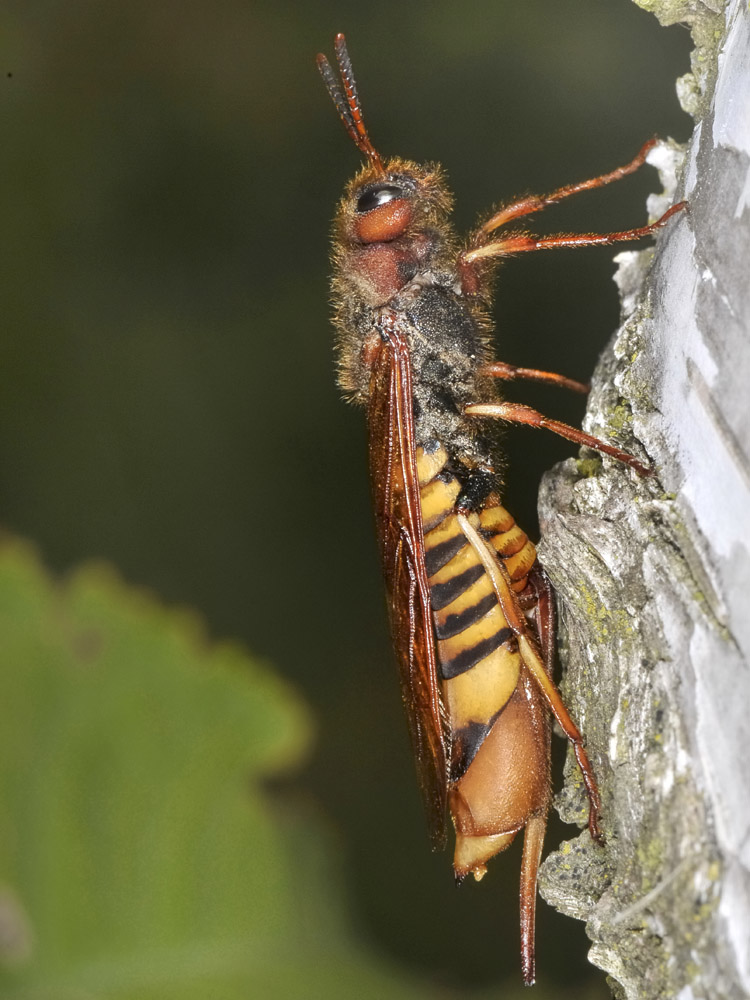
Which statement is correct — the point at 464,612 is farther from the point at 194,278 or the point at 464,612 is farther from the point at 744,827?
the point at 194,278

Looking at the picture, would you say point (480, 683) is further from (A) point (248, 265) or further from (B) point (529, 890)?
(A) point (248, 265)

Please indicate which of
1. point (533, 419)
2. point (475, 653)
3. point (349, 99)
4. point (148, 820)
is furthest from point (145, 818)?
point (349, 99)

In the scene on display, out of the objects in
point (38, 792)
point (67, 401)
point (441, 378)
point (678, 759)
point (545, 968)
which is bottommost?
point (545, 968)

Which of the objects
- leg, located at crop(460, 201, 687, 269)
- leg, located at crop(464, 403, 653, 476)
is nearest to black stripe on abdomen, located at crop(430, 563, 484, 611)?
leg, located at crop(464, 403, 653, 476)

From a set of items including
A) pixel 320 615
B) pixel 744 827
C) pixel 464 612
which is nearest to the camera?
pixel 744 827

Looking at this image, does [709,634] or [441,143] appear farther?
[441,143]

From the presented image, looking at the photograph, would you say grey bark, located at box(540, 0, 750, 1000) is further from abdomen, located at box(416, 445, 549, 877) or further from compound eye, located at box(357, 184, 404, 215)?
compound eye, located at box(357, 184, 404, 215)

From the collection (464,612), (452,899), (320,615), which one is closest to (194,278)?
(320,615)

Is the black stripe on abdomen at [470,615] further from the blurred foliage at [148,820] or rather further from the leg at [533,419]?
the blurred foliage at [148,820]
